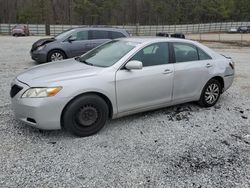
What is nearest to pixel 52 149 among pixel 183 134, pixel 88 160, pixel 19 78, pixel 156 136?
pixel 88 160

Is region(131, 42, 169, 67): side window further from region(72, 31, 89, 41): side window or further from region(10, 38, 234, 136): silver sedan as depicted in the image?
region(72, 31, 89, 41): side window

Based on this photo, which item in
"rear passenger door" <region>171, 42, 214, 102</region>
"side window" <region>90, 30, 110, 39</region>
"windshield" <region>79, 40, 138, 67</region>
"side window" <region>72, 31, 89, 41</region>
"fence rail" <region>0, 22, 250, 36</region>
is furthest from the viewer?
"fence rail" <region>0, 22, 250, 36</region>

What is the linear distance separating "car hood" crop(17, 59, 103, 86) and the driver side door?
461 millimetres

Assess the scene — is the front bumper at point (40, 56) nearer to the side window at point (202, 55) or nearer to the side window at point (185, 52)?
the side window at point (185, 52)

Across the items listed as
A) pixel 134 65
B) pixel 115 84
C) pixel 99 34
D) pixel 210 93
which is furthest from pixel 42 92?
pixel 99 34

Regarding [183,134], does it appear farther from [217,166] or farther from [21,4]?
[21,4]

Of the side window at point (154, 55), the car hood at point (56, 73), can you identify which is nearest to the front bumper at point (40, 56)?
the car hood at point (56, 73)

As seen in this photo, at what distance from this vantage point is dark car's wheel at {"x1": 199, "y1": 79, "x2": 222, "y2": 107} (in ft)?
14.1

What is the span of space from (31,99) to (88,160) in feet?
3.59

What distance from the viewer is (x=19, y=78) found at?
10.7 ft

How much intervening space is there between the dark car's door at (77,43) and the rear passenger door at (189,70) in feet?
16.4

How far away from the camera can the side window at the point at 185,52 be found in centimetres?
393

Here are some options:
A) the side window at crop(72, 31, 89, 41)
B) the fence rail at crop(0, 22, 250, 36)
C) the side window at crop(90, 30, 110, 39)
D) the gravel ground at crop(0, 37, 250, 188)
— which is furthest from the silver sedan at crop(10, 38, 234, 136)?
the fence rail at crop(0, 22, 250, 36)

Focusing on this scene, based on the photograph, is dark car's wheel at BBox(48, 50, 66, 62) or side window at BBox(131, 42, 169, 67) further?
dark car's wheel at BBox(48, 50, 66, 62)
